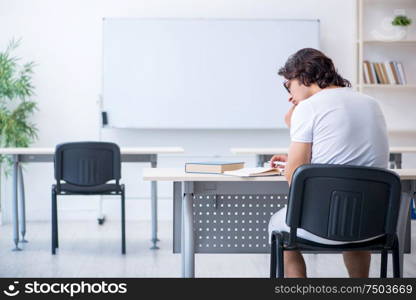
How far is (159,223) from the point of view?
6500mm

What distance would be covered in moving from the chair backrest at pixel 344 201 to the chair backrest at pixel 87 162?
2.36 m

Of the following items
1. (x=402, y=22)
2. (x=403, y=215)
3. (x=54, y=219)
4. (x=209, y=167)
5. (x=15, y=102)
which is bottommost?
(x=54, y=219)

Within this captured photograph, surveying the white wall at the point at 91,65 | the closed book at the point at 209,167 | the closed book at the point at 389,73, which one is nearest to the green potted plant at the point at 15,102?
the white wall at the point at 91,65

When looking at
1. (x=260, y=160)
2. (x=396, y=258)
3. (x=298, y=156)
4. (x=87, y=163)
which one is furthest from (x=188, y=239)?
(x=260, y=160)

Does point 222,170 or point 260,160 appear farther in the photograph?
point 260,160

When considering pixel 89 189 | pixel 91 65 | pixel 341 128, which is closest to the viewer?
pixel 341 128

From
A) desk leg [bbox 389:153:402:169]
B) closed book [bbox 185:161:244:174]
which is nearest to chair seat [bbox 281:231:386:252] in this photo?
closed book [bbox 185:161:244:174]

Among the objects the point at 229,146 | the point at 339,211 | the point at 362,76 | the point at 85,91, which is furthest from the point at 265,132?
the point at 339,211

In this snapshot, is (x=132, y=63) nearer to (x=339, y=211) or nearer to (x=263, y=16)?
(x=263, y=16)

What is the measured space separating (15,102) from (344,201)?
4771 mm

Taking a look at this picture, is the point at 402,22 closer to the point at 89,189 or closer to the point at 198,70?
the point at 198,70

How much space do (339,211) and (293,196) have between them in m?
0.18

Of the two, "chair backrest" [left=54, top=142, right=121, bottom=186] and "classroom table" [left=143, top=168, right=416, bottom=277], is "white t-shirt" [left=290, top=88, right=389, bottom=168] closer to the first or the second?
"classroom table" [left=143, top=168, right=416, bottom=277]

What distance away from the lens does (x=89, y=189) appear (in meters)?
4.75
